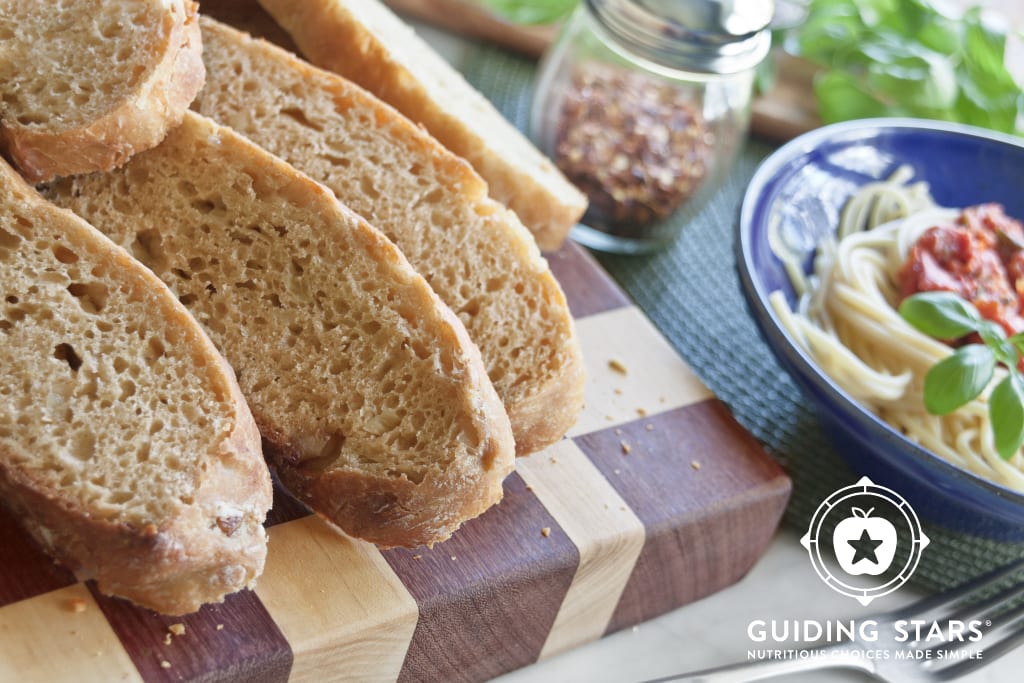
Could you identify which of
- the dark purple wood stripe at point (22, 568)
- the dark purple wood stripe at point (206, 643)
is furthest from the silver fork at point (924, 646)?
the dark purple wood stripe at point (22, 568)

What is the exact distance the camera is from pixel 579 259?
3.17 metres

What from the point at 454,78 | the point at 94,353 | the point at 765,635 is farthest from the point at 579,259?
the point at 94,353

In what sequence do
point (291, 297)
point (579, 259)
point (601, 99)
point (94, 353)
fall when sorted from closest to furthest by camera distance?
point (94, 353) < point (291, 297) < point (579, 259) < point (601, 99)

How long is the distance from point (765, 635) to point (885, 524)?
17.5 inches

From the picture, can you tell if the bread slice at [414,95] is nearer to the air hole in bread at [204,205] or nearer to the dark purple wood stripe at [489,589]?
the air hole in bread at [204,205]

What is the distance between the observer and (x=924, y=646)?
2.62 m

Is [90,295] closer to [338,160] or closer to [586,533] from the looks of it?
[338,160]

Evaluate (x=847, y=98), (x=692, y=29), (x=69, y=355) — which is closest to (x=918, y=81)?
(x=847, y=98)

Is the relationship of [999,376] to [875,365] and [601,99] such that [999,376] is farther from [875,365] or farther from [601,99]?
[601,99]

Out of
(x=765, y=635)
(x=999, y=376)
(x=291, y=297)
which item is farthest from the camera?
(x=999, y=376)

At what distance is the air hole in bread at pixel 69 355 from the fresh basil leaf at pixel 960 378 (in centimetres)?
194

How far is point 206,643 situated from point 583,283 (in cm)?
149

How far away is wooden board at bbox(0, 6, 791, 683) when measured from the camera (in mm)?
1978

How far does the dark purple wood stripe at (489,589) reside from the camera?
2246 millimetres
